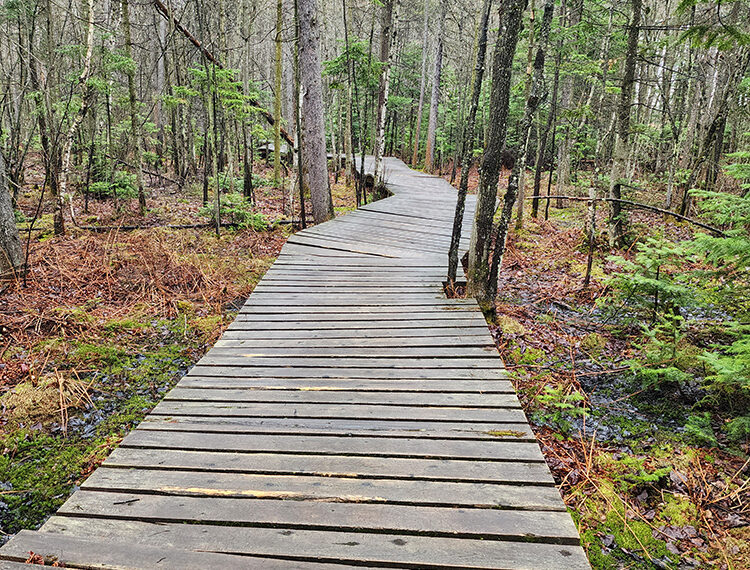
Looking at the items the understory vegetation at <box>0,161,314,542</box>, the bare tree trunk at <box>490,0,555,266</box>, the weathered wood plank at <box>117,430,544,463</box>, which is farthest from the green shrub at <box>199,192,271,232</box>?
the weathered wood plank at <box>117,430,544,463</box>

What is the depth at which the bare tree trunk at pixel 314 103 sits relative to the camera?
30.8 feet

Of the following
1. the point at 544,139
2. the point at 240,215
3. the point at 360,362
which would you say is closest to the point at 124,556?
the point at 360,362

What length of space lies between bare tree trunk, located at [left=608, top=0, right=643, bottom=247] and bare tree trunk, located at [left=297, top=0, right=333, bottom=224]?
6.45m

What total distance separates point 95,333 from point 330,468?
4919 mm

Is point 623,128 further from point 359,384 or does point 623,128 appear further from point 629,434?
point 359,384

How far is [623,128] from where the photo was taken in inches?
369

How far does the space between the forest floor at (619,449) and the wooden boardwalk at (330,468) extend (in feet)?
3.58

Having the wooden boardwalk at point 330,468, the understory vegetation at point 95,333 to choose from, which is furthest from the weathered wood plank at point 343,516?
the understory vegetation at point 95,333

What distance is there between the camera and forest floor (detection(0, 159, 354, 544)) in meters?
3.99

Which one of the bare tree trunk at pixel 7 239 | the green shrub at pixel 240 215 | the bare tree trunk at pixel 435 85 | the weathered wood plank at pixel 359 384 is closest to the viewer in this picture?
the weathered wood plank at pixel 359 384

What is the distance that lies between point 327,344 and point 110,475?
229 centimetres

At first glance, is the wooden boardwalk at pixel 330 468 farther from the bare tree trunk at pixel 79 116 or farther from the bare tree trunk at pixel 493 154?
the bare tree trunk at pixel 79 116

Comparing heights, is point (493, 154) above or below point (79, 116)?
below

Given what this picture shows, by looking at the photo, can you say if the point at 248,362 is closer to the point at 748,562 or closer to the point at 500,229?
the point at 500,229
